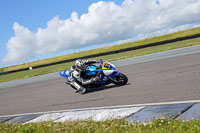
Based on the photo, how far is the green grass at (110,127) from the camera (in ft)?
14.1

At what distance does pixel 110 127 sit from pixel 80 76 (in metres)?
5.88

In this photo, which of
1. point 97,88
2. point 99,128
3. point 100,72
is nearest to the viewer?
point 99,128

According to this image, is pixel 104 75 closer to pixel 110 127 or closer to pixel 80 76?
pixel 80 76

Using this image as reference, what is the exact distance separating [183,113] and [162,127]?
87 centimetres

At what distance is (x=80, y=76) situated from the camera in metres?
10.8

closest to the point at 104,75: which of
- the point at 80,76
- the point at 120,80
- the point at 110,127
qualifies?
the point at 120,80

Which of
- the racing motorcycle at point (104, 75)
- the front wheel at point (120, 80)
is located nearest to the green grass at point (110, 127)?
the racing motorcycle at point (104, 75)

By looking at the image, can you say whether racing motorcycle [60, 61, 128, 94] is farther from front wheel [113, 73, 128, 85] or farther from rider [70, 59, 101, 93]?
rider [70, 59, 101, 93]

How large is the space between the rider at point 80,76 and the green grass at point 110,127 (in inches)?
173

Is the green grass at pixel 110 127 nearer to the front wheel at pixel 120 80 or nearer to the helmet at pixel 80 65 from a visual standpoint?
the helmet at pixel 80 65

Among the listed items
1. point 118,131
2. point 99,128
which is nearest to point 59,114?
point 99,128

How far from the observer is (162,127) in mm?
4539

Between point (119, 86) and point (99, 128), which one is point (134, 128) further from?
point (119, 86)

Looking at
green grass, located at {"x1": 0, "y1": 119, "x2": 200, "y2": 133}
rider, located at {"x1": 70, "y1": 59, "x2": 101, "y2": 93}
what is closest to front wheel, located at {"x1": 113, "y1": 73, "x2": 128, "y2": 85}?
rider, located at {"x1": 70, "y1": 59, "x2": 101, "y2": 93}
